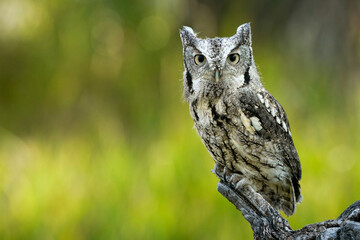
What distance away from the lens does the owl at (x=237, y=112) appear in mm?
1405

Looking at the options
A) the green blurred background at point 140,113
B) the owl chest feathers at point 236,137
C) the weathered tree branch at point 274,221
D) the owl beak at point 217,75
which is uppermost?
the green blurred background at point 140,113

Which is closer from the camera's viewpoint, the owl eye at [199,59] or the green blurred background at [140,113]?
the owl eye at [199,59]

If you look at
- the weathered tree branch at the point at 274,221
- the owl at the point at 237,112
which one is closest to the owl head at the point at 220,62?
the owl at the point at 237,112

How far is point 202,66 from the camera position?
1.42 m

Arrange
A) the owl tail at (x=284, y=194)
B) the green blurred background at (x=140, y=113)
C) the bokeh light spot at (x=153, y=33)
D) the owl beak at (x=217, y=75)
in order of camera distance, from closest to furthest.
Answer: the owl beak at (x=217, y=75) → the owl tail at (x=284, y=194) → the green blurred background at (x=140, y=113) → the bokeh light spot at (x=153, y=33)

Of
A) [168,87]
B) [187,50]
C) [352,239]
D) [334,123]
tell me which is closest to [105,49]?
[168,87]

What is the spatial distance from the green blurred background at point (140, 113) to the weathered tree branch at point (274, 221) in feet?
2.63

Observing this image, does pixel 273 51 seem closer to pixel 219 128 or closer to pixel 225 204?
pixel 225 204

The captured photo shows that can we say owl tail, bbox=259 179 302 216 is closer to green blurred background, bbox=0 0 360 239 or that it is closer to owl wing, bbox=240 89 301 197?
owl wing, bbox=240 89 301 197

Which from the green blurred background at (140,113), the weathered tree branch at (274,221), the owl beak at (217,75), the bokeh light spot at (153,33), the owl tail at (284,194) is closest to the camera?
the weathered tree branch at (274,221)

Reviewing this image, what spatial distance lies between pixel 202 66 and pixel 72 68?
171 cm

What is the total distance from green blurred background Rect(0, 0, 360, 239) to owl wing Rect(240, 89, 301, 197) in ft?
2.41

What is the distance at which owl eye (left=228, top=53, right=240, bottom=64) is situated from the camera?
1.40 meters

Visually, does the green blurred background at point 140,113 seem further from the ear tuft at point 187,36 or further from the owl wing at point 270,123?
the ear tuft at point 187,36
